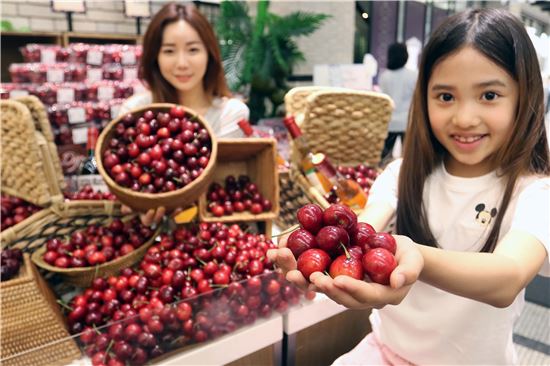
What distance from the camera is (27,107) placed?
56.7 inches

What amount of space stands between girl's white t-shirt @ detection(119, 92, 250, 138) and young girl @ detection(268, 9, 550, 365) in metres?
0.95

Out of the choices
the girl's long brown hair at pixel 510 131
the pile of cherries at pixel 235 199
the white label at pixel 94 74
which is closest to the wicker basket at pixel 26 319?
the pile of cherries at pixel 235 199

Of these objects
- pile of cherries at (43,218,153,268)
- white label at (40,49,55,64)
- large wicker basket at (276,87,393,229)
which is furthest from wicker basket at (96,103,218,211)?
white label at (40,49,55,64)

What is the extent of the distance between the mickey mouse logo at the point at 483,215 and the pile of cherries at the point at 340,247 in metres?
0.37

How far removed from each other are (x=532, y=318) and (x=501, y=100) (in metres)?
1.59

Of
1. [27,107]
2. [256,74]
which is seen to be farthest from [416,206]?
[256,74]

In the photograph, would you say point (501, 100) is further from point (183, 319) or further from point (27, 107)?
point (27, 107)

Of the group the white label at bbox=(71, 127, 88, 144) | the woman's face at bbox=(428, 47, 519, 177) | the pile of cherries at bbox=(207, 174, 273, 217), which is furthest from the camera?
the white label at bbox=(71, 127, 88, 144)

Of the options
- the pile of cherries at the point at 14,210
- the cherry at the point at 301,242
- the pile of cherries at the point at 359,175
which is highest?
the cherry at the point at 301,242

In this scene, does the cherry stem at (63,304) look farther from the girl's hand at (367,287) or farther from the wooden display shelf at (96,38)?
the wooden display shelf at (96,38)

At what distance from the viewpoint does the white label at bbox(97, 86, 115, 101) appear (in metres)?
3.19

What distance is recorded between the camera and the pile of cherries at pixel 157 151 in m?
1.33

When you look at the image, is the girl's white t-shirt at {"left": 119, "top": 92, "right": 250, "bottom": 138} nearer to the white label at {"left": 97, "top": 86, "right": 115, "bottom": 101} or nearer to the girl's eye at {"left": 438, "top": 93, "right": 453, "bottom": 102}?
the girl's eye at {"left": 438, "top": 93, "right": 453, "bottom": 102}

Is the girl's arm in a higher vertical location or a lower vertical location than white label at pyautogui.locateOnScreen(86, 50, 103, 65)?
lower
